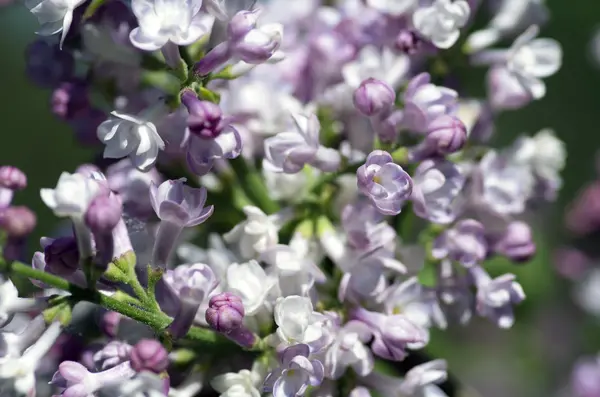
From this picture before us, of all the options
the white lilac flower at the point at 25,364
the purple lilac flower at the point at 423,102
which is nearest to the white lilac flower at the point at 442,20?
the purple lilac flower at the point at 423,102

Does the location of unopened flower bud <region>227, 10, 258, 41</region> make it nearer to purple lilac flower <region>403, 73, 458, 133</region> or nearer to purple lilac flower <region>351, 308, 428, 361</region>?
purple lilac flower <region>403, 73, 458, 133</region>

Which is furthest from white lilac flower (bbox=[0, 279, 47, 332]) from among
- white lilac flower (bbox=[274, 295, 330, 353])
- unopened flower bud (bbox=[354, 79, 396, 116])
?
unopened flower bud (bbox=[354, 79, 396, 116])

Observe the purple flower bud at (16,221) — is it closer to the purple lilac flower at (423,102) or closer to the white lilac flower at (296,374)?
the white lilac flower at (296,374)

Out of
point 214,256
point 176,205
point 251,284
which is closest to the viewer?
point 176,205

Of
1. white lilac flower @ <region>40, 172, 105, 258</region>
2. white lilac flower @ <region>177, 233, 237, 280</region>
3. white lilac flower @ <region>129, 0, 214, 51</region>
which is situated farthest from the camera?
white lilac flower @ <region>177, 233, 237, 280</region>

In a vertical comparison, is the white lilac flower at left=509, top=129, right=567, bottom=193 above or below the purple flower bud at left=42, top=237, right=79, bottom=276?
below

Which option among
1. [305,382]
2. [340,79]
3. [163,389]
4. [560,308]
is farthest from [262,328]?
[560,308]

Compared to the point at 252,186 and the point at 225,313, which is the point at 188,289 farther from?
the point at 252,186

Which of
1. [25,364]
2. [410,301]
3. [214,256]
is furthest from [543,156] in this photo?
[25,364]
